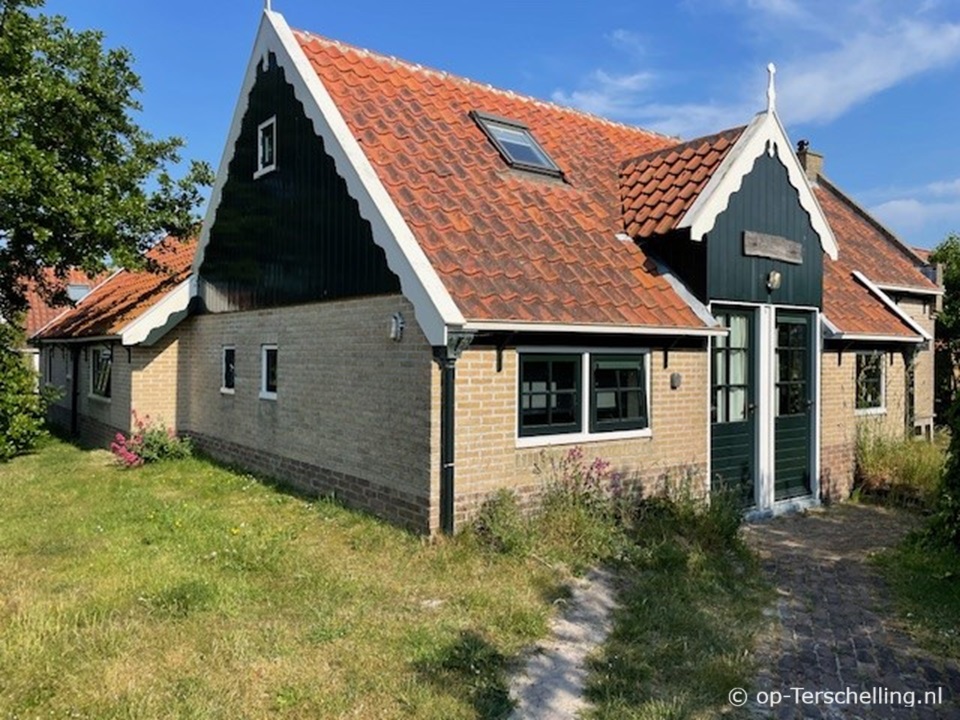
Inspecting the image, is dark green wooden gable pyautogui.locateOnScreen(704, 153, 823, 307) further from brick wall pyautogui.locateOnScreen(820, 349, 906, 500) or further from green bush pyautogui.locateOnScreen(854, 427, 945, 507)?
→ green bush pyautogui.locateOnScreen(854, 427, 945, 507)

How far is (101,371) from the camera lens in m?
17.6

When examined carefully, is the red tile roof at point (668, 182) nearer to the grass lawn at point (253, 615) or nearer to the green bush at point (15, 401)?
the grass lawn at point (253, 615)

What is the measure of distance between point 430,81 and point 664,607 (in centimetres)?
894

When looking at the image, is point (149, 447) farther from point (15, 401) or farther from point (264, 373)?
point (15, 401)

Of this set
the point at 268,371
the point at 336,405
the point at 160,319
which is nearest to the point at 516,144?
the point at 336,405

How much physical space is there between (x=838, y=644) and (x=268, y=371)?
9065 mm

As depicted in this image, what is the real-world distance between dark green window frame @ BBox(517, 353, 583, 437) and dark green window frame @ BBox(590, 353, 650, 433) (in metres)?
0.24

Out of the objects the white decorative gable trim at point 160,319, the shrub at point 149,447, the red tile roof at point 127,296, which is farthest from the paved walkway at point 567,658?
the red tile roof at point 127,296

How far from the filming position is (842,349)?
12.5m

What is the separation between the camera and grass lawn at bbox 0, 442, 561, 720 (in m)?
4.78

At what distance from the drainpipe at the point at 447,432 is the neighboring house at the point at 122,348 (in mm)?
8718

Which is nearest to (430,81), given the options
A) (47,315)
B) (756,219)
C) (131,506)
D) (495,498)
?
(756,219)

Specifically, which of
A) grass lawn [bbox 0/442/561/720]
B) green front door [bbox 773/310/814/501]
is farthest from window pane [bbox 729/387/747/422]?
grass lawn [bbox 0/442/561/720]

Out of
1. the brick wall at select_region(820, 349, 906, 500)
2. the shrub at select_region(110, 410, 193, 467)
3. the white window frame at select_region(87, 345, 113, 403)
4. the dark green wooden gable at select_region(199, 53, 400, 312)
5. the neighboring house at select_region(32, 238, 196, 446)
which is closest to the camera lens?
the dark green wooden gable at select_region(199, 53, 400, 312)
